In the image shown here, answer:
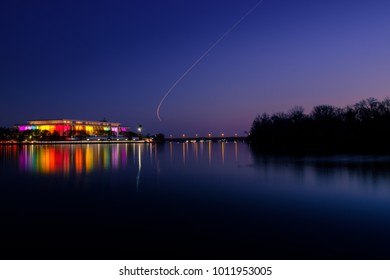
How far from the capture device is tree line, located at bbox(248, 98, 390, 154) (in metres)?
91.1

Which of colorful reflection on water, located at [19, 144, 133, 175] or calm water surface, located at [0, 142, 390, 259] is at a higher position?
colorful reflection on water, located at [19, 144, 133, 175]

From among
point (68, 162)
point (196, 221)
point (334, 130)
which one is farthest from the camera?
point (334, 130)

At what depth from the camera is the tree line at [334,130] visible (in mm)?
91062

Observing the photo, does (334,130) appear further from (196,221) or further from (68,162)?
(196,221)

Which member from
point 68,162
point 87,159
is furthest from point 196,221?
point 87,159

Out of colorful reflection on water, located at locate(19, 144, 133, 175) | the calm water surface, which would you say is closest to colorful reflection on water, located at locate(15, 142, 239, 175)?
colorful reflection on water, located at locate(19, 144, 133, 175)

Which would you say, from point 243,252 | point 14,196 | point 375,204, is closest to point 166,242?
point 243,252

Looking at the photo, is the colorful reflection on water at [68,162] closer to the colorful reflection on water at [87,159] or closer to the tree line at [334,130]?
the colorful reflection on water at [87,159]

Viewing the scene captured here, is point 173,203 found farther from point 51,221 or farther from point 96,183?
point 96,183

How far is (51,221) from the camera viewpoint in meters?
14.7

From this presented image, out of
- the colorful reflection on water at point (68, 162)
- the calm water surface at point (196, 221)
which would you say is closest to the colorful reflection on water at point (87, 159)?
the colorful reflection on water at point (68, 162)

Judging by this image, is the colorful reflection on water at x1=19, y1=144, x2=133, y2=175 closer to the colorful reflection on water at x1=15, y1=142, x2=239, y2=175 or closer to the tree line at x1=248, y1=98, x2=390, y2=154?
the colorful reflection on water at x1=15, y1=142, x2=239, y2=175

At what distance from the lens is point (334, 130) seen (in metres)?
103

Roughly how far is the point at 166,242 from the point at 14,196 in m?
13.6
